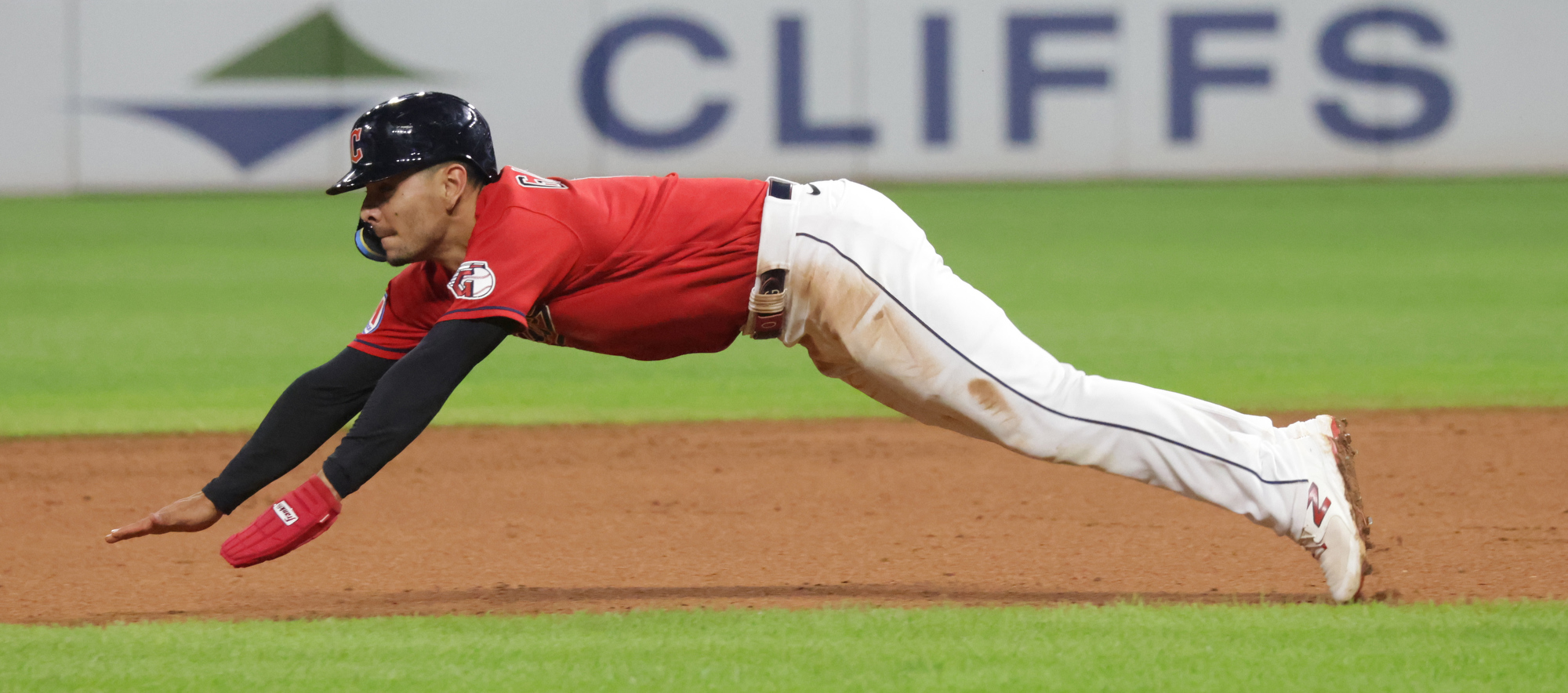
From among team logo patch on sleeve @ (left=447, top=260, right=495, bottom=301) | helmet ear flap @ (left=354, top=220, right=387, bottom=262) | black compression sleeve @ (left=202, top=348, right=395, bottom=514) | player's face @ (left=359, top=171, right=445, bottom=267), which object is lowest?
black compression sleeve @ (left=202, top=348, right=395, bottom=514)

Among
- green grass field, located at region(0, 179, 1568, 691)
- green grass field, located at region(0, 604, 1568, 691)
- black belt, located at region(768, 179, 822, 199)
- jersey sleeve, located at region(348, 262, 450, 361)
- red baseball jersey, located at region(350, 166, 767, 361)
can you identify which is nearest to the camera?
green grass field, located at region(0, 604, 1568, 691)

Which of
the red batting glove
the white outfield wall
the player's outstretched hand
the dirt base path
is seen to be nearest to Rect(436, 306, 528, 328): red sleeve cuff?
the red batting glove

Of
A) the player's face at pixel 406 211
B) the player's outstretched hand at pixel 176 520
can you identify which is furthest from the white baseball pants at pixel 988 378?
the player's outstretched hand at pixel 176 520

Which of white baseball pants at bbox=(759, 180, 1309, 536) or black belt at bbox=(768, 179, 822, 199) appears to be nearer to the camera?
white baseball pants at bbox=(759, 180, 1309, 536)

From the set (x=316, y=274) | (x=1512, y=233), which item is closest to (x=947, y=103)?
(x=1512, y=233)

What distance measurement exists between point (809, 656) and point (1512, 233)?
10.8 metres

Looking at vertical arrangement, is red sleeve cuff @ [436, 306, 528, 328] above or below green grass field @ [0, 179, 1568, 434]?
above

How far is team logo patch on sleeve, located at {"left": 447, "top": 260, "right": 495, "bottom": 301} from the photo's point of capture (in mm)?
3143

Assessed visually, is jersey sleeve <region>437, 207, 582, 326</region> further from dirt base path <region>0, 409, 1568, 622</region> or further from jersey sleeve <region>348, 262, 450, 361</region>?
dirt base path <region>0, 409, 1568, 622</region>

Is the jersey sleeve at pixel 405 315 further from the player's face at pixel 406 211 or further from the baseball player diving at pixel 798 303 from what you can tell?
the player's face at pixel 406 211

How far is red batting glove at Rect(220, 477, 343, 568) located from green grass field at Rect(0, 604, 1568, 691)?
21cm

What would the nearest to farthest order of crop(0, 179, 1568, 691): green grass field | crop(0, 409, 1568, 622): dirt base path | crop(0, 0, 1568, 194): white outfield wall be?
crop(0, 179, 1568, 691): green grass field < crop(0, 409, 1568, 622): dirt base path < crop(0, 0, 1568, 194): white outfield wall

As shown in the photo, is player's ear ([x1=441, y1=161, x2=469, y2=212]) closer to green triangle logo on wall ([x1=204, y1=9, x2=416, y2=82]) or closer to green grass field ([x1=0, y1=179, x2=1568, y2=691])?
green grass field ([x1=0, y1=179, x2=1568, y2=691])

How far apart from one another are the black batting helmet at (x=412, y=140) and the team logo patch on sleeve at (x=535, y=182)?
0.07 meters
